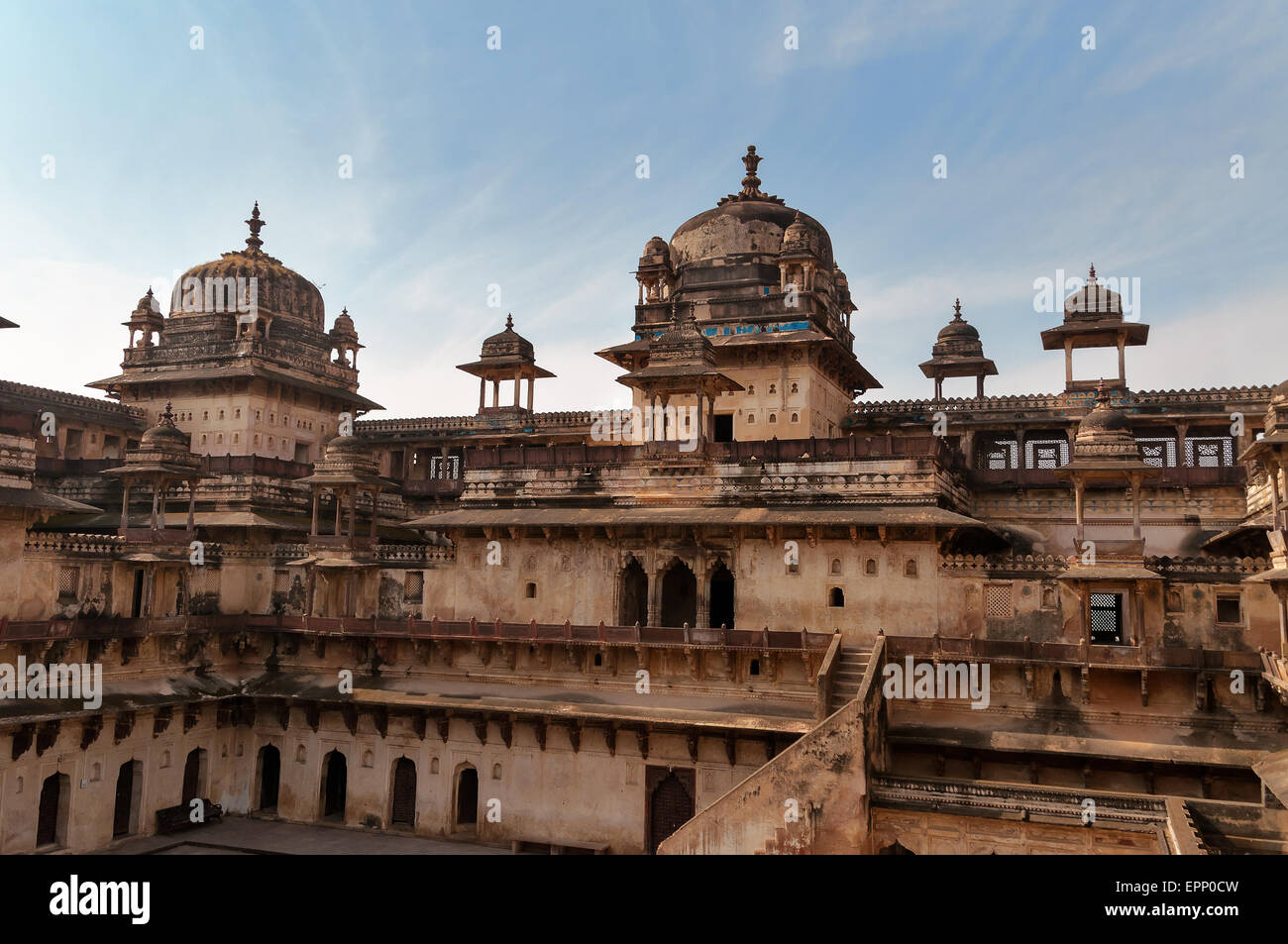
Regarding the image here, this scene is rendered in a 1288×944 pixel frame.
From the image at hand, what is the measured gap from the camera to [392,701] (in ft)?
88.7

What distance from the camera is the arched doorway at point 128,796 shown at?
26.1 m

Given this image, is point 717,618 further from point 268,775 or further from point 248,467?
point 248,467

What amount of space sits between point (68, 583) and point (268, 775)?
7708 millimetres

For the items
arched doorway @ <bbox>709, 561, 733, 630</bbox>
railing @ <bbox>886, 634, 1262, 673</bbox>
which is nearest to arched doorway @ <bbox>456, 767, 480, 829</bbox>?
arched doorway @ <bbox>709, 561, 733, 630</bbox>

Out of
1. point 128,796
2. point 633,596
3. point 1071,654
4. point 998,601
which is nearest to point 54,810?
Result: point 128,796

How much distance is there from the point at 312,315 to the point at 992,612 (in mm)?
31642

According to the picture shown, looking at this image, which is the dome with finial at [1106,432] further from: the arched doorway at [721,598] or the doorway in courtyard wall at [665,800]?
the doorway in courtyard wall at [665,800]

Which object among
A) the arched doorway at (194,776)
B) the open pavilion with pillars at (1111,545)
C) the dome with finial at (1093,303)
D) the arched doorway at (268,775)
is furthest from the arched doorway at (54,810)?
the dome with finial at (1093,303)

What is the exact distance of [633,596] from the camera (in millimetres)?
29828

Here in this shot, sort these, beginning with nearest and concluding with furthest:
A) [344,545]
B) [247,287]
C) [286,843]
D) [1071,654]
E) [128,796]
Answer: [1071,654], [286,843], [128,796], [344,545], [247,287]

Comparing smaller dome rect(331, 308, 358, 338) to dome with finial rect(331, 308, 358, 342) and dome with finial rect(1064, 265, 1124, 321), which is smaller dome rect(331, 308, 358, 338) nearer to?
dome with finial rect(331, 308, 358, 342)
